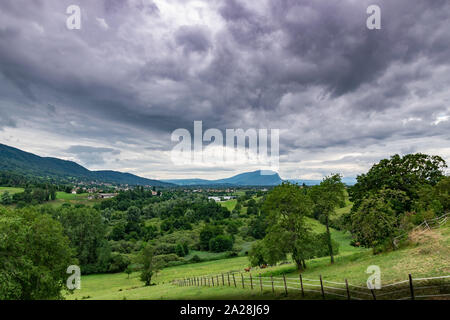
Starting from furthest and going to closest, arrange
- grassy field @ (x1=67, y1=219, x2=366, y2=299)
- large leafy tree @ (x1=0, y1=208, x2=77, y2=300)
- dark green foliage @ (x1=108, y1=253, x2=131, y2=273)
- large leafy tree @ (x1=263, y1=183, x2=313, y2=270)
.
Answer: dark green foliage @ (x1=108, y1=253, x2=131, y2=273)
large leafy tree @ (x1=263, y1=183, x2=313, y2=270)
grassy field @ (x1=67, y1=219, x2=366, y2=299)
large leafy tree @ (x1=0, y1=208, x2=77, y2=300)

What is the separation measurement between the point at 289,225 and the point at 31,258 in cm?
2976

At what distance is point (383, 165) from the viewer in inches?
1576

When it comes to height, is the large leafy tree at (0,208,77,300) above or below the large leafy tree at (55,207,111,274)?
above

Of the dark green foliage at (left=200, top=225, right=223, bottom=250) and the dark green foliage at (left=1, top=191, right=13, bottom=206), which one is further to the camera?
the dark green foliage at (left=1, top=191, right=13, bottom=206)

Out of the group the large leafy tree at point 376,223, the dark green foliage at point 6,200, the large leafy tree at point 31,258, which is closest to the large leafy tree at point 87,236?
the large leafy tree at point 31,258

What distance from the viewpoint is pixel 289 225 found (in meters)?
32.1

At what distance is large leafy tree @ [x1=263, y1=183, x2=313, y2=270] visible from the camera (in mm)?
30766

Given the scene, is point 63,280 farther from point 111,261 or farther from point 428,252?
point 111,261

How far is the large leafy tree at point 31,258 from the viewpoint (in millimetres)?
19000

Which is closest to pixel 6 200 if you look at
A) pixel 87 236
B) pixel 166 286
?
pixel 87 236

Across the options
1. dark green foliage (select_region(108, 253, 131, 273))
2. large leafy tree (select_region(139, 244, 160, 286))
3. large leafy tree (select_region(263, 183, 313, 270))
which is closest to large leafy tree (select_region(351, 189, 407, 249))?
large leafy tree (select_region(263, 183, 313, 270))

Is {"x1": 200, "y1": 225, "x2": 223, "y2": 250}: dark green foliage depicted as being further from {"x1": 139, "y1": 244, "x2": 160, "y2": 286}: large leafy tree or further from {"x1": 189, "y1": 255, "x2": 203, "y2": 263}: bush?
{"x1": 139, "y1": 244, "x2": 160, "y2": 286}: large leafy tree

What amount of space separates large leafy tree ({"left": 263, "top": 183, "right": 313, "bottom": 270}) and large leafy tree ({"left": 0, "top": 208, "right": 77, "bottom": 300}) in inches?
983
